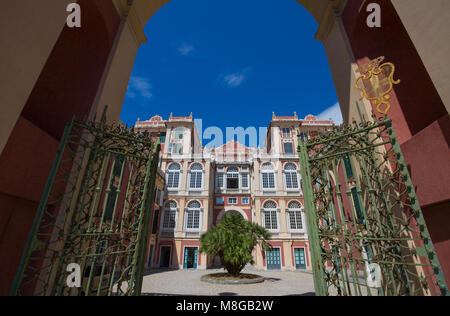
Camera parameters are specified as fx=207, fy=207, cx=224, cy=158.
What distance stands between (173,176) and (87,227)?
21543mm

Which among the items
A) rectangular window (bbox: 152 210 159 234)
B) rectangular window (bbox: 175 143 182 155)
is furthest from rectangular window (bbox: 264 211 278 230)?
rectangular window (bbox: 175 143 182 155)

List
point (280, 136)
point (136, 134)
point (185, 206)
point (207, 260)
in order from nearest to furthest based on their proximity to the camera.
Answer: point (136, 134) < point (207, 260) < point (185, 206) < point (280, 136)

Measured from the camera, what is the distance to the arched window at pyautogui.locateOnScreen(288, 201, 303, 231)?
74.9 ft

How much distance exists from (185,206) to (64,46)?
20.1m

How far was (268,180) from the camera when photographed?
24.7 meters

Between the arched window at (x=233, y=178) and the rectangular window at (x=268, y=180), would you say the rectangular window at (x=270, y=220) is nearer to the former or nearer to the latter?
the rectangular window at (x=268, y=180)

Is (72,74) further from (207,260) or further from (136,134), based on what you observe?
(207,260)

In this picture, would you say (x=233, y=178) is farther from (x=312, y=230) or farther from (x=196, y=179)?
(x=312, y=230)

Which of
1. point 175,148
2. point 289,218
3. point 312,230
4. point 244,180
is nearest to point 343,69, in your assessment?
point 312,230

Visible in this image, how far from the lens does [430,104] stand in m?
4.76

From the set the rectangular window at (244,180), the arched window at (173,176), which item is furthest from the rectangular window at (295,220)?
the arched window at (173,176)

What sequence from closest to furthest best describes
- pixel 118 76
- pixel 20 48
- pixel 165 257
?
pixel 20 48
pixel 118 76
pixel 165 257
